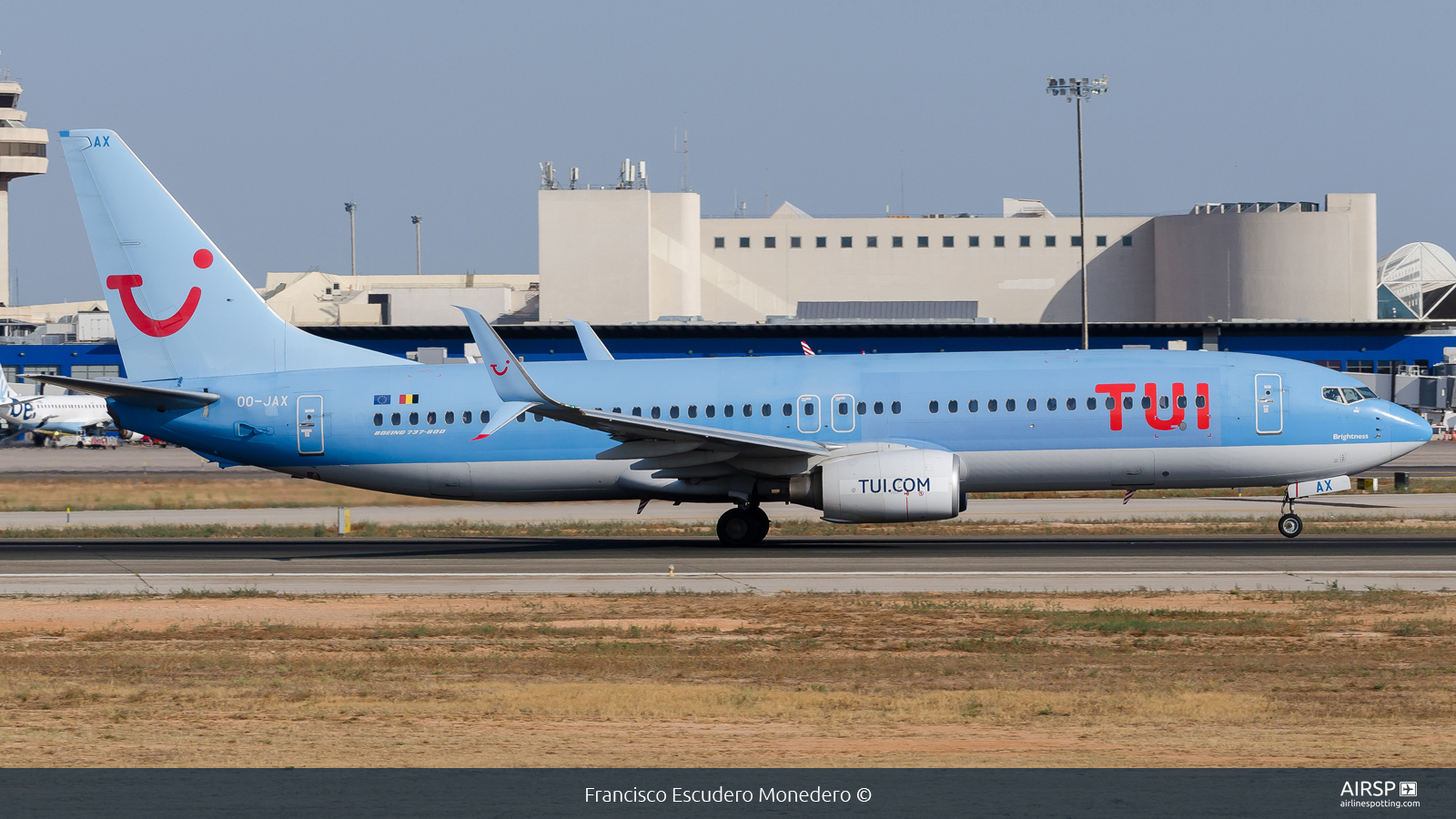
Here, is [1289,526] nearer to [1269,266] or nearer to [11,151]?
[1269,266]

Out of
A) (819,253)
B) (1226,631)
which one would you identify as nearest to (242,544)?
(1226,631)

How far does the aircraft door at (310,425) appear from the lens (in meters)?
31.9

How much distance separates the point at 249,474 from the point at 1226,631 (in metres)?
53.2

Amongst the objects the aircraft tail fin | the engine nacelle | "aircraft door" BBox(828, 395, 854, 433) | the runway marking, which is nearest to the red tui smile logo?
the aircraft tail fin

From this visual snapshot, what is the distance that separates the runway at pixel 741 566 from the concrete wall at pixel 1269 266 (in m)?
80.8

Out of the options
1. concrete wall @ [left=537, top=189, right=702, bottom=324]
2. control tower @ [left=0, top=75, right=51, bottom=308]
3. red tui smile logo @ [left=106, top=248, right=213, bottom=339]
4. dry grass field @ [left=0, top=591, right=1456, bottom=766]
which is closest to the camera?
dry grass field @ [left=0, top=591, right=1456, bottom=766]

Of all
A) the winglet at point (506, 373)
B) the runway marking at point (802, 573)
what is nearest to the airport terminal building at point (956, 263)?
the winglet at point (506, 373)

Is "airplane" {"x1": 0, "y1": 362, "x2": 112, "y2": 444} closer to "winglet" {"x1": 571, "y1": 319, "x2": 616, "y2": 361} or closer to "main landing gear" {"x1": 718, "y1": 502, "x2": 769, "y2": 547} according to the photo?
"winglet" {"x1": 571, "y1": 319, "x2": 616, "y2": 361}

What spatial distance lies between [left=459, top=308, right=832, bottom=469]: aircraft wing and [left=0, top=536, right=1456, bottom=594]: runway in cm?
185
